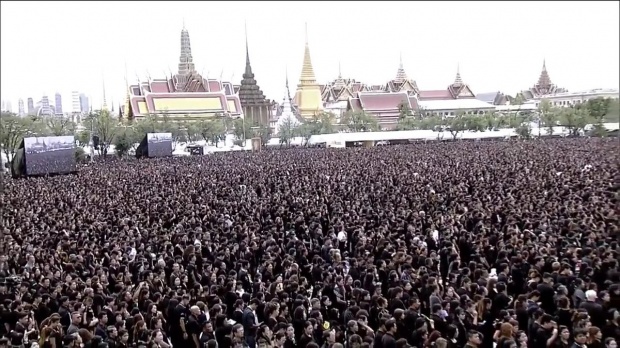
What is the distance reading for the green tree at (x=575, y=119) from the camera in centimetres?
4782

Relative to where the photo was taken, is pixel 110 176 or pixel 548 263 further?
pixel 110 176

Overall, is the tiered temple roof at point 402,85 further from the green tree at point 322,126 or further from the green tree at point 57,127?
the green tree at point 57,127

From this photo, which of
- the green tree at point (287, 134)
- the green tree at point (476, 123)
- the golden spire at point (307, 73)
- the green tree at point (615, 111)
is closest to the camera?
the green tree at point (615, 111)

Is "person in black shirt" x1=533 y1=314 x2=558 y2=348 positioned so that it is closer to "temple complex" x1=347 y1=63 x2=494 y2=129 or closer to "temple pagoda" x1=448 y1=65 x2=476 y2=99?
"temple complex" x1=347 y1=63 x2=494 y2=129

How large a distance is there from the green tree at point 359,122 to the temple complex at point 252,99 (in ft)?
44.1

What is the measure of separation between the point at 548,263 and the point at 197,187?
44.8 feet

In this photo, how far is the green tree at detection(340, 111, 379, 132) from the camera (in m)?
58.8

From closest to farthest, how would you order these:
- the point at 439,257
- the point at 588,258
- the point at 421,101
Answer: the point at 588,258, the point at 439,257, the point at 421,101

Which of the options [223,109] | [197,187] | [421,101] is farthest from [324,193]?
[421,101]

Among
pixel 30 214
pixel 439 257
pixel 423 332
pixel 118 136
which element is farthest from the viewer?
pixel 118 136

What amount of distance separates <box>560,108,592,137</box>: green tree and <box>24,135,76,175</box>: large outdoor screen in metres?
35.7

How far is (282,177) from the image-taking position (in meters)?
22.6

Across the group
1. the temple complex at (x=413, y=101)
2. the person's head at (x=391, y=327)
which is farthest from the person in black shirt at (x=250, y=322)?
the temple complex at (x=413, y=101)

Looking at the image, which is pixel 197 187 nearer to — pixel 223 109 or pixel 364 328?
pixel 364 328
